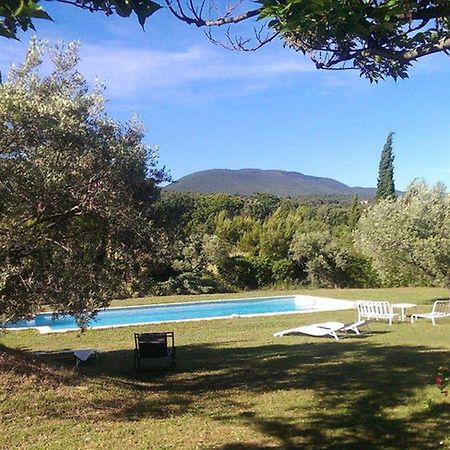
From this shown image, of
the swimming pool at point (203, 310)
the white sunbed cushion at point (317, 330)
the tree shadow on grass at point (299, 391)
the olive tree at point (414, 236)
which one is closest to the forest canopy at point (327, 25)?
the tree shadow on grass at point (299, 391)

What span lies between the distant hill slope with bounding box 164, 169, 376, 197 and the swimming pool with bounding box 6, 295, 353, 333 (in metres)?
62.0

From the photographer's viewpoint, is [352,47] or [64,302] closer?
[352,47]

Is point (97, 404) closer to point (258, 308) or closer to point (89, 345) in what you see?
point (89, 345)

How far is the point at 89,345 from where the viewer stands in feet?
49.5

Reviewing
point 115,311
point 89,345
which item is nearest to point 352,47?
point 89,345

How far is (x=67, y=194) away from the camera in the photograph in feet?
28.1

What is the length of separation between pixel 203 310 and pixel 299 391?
1541 centimetres

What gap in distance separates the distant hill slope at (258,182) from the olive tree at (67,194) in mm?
77825

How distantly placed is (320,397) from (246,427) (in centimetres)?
190

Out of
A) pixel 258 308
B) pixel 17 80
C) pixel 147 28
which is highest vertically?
pixel 17 80

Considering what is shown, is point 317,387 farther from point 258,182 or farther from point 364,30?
point 258,182

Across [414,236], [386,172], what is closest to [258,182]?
[386,172]

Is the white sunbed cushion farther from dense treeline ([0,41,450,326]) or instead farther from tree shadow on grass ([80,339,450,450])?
dense treeline ([0,41,450,326])

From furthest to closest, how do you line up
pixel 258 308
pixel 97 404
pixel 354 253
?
1. pixel 354 253
2. pixel 258 308
3. pixel 97 404
